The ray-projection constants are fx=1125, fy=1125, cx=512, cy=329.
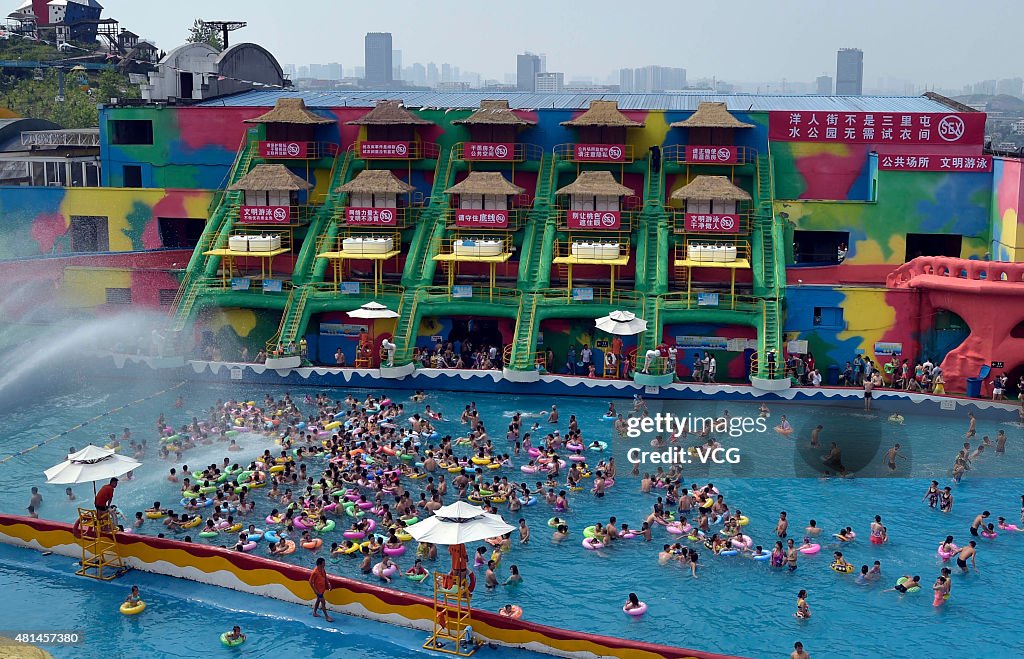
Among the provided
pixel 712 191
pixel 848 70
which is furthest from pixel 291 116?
pixel 848 70

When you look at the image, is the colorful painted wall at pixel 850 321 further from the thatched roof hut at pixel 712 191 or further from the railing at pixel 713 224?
the thatched roof hut at pixel 712 191

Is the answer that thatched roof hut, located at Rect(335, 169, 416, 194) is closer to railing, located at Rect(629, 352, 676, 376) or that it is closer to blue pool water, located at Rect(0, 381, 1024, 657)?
blue pool water, located at Rect(0, 381, 1024, 657)

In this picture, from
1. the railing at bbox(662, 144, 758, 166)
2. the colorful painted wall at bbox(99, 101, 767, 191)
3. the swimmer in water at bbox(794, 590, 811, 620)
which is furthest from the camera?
the colorful painted wall at bbox(99, 101, 767, 191)

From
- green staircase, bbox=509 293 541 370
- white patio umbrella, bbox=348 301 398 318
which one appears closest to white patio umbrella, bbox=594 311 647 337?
green staircase, bbox=509 293 541 370

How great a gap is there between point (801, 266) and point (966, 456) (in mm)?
14407

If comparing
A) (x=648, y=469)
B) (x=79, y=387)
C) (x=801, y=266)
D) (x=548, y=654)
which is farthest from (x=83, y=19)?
(x=548, y=654)

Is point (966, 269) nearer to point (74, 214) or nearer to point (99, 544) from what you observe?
point (99, 544)

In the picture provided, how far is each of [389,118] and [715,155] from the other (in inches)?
560

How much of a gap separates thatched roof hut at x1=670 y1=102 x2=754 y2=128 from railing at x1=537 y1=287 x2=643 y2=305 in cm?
799

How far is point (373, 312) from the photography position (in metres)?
43.8

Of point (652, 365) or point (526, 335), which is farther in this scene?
point (526, 335)

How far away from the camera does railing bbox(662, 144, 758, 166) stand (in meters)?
47.2

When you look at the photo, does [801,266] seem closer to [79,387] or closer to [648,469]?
[648,469]

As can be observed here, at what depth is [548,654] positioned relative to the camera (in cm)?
2345
